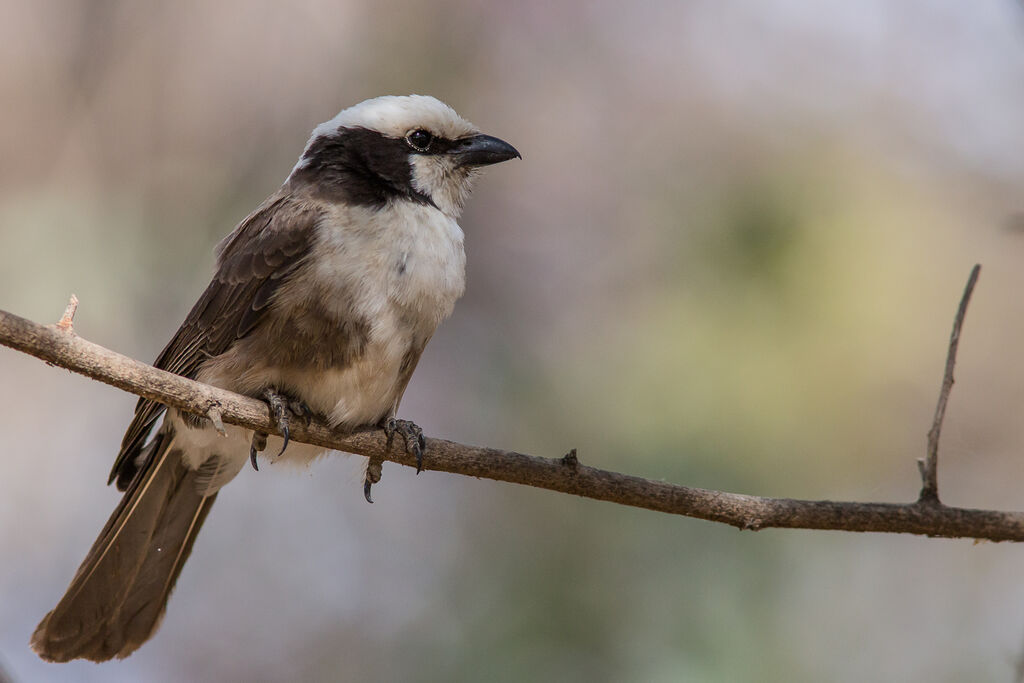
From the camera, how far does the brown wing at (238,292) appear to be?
361 centimetres

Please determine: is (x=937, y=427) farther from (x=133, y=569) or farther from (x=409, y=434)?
(x=133, y=569)

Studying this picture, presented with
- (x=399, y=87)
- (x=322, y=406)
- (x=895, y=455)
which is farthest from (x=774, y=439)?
(x=399, y=87)

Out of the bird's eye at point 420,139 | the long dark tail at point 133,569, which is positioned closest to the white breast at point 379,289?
the bird's eye at point 420,139

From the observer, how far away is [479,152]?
4090mm

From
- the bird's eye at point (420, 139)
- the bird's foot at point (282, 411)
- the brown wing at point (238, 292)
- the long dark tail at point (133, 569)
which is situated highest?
the bird's eye at point (420, 139)

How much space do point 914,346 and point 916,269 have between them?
390 mm

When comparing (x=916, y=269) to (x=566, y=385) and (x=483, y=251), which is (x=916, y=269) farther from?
(x=483, y=251)

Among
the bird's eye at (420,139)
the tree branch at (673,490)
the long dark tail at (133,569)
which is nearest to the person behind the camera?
the tree branch at (673,490)

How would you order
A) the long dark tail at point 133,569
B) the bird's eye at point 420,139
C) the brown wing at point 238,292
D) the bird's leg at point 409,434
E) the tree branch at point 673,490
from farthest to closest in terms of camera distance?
the bird's eye at point 420,139 < the long dark tail at point 133,569 < the brown wing at point 238,292 < the bird's leg at point 409,434 < the tree branch at point 673,490

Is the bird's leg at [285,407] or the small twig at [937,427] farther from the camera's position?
the bird's leg at [285,407]

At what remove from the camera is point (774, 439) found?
4910 mm

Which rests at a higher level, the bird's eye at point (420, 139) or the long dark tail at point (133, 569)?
the bird's eye at point (420, 139)

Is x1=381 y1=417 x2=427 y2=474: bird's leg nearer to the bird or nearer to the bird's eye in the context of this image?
the bird

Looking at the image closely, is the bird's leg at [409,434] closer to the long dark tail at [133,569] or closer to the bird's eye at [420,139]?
the long dark tail at [133,569]
